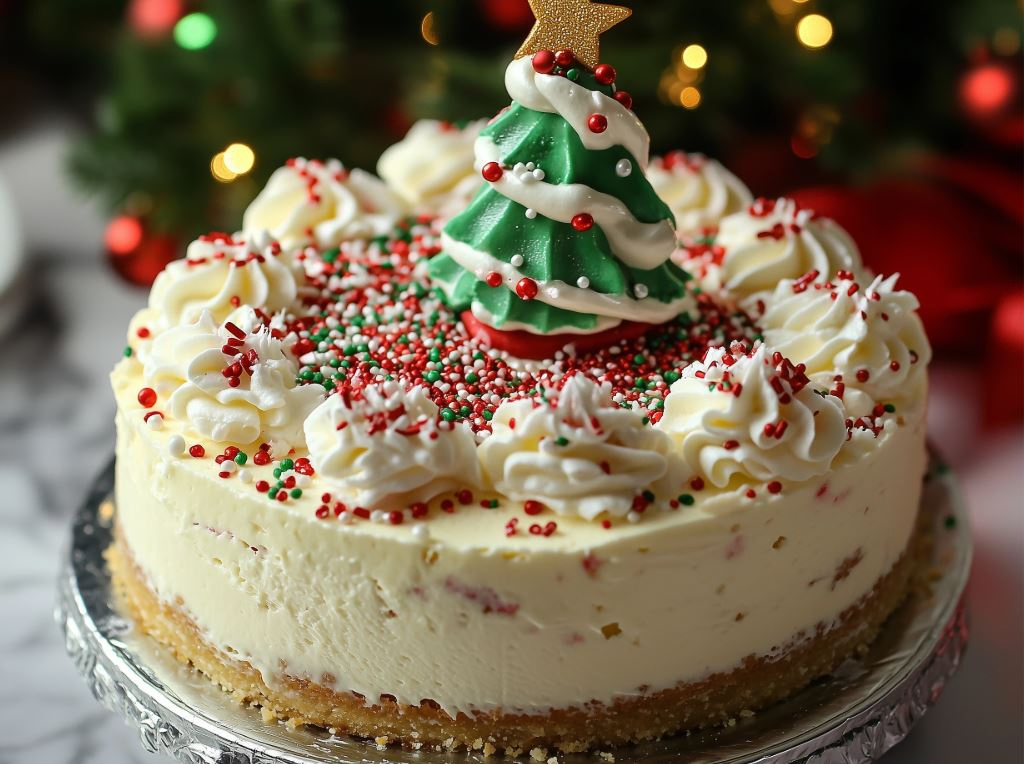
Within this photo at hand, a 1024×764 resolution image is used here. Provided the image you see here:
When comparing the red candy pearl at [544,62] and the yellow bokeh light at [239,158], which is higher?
the red candy pearl at [544,62]

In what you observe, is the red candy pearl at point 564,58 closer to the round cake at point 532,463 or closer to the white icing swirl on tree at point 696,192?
the round cake at point 532,463

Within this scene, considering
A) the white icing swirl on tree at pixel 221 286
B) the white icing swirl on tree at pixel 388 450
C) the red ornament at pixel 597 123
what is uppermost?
the red ornament at pixel 597 123

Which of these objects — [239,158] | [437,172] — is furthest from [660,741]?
[239,158]

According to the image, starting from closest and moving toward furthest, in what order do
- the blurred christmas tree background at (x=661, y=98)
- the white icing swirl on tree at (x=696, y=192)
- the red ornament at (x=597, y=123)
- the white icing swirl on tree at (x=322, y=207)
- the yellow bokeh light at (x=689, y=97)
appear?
the red ornament at (x=597, y=123)
the white icing swirl on tree at (x=322, y=207)
the white icing swirl on tree at (x=696, y=192)
the blurred christmas tree background at (x=661, y=98)
the yellow bokeh light at (x=689, y=97)

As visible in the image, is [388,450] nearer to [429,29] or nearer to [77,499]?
[77,499]

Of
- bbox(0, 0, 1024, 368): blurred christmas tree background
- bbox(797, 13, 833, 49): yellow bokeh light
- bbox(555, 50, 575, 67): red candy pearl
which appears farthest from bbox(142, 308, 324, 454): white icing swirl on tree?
bbox(797, 13, 833, 49): yellow bokeh light

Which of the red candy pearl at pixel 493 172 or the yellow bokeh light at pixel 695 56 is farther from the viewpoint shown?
the yellow bokeh light at pixel 695 56

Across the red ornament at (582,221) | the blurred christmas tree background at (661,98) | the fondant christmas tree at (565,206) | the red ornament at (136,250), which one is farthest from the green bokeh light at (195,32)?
the red ornament at (582,221)

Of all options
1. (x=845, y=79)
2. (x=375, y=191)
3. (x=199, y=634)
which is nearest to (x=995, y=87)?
(x=845, y=79)
